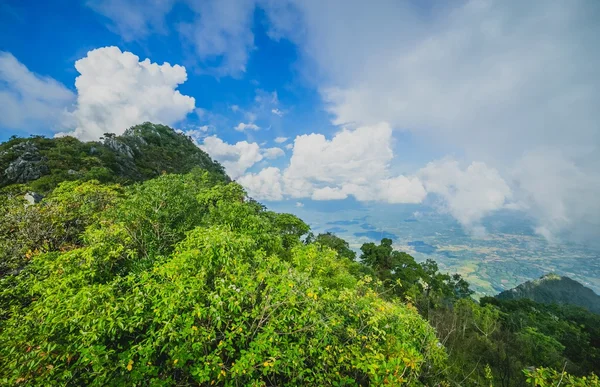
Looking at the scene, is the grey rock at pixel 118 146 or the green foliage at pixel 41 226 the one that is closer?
the green foliage at pixel 41 226

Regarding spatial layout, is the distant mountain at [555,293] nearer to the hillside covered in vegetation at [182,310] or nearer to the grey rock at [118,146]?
the hillside covered in vegetation at [182,310]

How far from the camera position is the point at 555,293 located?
14588 cm

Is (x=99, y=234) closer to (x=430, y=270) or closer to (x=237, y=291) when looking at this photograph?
(x=237, y=291)

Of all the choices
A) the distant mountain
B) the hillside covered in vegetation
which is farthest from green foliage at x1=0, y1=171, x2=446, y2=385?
the distant mountain

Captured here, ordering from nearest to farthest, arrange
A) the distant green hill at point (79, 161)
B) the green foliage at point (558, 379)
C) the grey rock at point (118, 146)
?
the green foliage at point (558, 379), the distant green hill at point (79, 161), the grey rock at point (118, 146)

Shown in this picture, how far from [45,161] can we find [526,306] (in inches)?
4925

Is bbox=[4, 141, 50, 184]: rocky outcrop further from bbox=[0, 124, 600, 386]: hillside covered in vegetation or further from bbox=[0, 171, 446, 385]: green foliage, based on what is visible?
bbox=[0, 171, 446, 385]: green foliage

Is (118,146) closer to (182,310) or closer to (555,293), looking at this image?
(182,310)

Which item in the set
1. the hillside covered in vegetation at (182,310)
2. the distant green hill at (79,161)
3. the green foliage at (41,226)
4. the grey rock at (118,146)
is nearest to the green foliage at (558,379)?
the hillside covered in vegetation at (182,310)

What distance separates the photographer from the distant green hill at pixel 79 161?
37.6 meters

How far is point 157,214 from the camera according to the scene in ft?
41.6

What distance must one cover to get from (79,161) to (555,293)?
232 meters

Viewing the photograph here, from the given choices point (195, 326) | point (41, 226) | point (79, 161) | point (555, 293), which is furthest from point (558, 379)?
point (555, 293)

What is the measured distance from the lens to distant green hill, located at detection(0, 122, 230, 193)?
37.6 m
